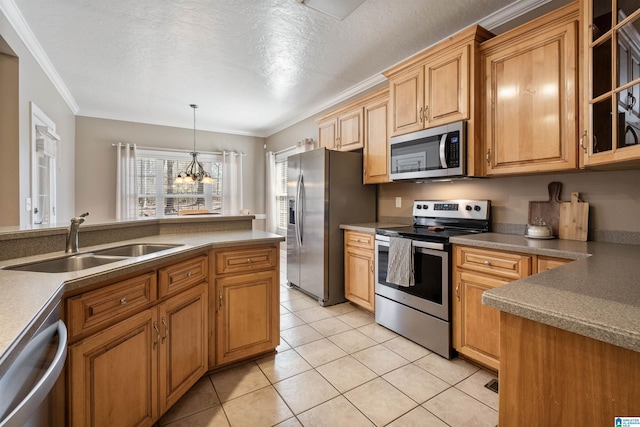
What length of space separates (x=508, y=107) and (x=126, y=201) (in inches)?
227

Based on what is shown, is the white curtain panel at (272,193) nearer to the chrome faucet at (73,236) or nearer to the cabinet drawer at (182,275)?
the cabinet drawer at (182,275)

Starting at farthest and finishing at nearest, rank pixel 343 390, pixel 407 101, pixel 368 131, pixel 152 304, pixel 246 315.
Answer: pixel 368 131 < pixel 407 101 < pixel 246 315 < pixel 343 390 < pixel 152 304

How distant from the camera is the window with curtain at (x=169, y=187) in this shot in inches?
221

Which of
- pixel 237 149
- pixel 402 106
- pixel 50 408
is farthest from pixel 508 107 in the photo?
pixel 237 149

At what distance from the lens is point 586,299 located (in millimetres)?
838

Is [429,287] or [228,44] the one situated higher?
[228,44]

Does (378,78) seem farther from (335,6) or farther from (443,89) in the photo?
(335,6)

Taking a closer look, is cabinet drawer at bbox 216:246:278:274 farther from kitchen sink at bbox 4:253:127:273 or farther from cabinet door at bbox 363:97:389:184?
cabinet door at bbox 363:97:389:184

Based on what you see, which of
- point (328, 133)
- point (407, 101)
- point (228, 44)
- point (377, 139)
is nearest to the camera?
point (407, 101)

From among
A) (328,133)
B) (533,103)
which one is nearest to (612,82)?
(533,103)

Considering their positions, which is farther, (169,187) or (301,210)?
(169,187)

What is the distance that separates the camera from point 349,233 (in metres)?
3.38

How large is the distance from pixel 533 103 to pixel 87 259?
287cm

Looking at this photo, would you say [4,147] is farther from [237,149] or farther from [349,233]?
[237,149]
